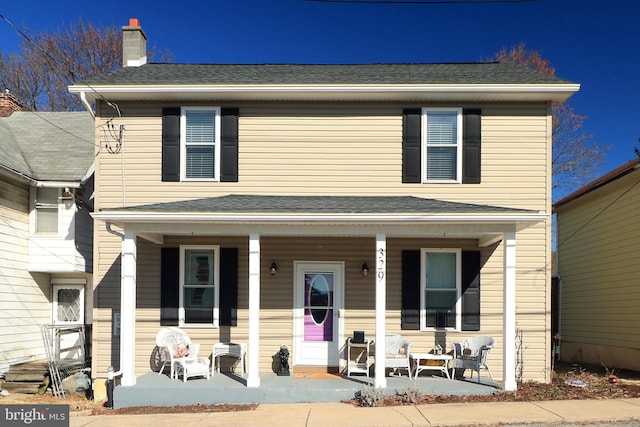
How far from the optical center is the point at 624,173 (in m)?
12.0

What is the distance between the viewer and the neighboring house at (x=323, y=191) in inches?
414

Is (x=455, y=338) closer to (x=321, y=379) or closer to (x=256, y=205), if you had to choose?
(x=321, y=379)

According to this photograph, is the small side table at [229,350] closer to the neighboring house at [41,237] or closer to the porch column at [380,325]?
the porch column at [380,325]

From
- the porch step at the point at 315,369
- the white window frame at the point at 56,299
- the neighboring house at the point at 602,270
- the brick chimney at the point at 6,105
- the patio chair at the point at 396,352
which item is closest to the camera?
the patio chair at the point at 396,352

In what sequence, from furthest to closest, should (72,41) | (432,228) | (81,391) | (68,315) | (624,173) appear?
(72,41)
(68,315)
(624,173)
(81,391)
(432,228)

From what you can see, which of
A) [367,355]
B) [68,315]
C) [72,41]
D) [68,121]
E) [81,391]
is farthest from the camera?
[72,41]

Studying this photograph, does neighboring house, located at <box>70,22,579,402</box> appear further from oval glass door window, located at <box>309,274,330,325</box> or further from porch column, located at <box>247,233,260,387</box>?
porch column, located at <box>247,233,260,387</box>

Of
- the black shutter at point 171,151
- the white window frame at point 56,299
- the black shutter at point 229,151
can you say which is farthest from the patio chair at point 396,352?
the white window frame at point 56,299

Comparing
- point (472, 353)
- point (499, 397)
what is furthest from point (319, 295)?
point (499, 397)

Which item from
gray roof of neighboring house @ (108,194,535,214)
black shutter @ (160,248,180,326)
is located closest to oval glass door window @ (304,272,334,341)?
gray roof of neighboring house @ (108,194,535,214)

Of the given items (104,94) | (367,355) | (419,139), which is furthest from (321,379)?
(104,94)

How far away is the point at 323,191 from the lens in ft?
35.3

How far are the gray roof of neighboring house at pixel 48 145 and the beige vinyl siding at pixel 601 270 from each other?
12.1 metres

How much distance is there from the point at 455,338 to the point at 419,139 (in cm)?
385
